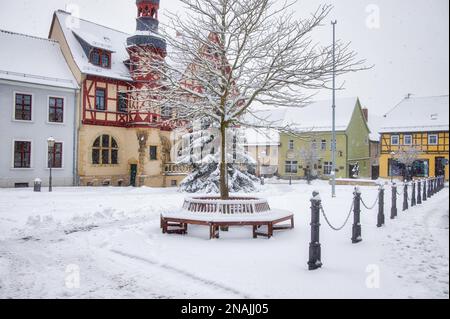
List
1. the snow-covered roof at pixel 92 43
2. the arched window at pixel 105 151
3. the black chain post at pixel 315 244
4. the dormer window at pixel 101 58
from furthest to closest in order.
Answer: the dormer window at pixel 101 58
the arched window at pixel 105 151
the snow-covered roof at pixel 92 43
the black chain post at pixel 315 244

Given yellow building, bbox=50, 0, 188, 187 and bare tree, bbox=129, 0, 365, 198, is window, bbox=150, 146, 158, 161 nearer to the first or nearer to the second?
yellow building, bbox=50, 0, 188, 187

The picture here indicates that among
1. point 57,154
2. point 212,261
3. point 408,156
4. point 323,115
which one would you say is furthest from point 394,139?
point 212,261

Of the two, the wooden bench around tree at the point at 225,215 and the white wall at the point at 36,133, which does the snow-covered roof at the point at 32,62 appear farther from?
the wooden bench around tree at the point at 225,215

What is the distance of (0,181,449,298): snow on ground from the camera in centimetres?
513

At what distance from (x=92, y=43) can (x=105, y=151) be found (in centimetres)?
769

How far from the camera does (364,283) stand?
5199 millimetres

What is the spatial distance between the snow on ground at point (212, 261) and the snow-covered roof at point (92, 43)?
1688 cm

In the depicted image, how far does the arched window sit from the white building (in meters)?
1.56

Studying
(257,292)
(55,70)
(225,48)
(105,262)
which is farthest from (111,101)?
(257,292)

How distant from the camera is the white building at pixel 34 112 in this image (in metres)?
22.3

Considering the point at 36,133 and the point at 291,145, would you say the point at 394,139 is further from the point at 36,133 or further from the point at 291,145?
the point at 36,133

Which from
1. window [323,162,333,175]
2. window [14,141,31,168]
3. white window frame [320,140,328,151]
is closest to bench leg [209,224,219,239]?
window [14,141,31,168]

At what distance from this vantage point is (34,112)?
23.5 m

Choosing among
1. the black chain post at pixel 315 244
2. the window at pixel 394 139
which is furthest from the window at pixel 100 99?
the window at pixel 394 139
